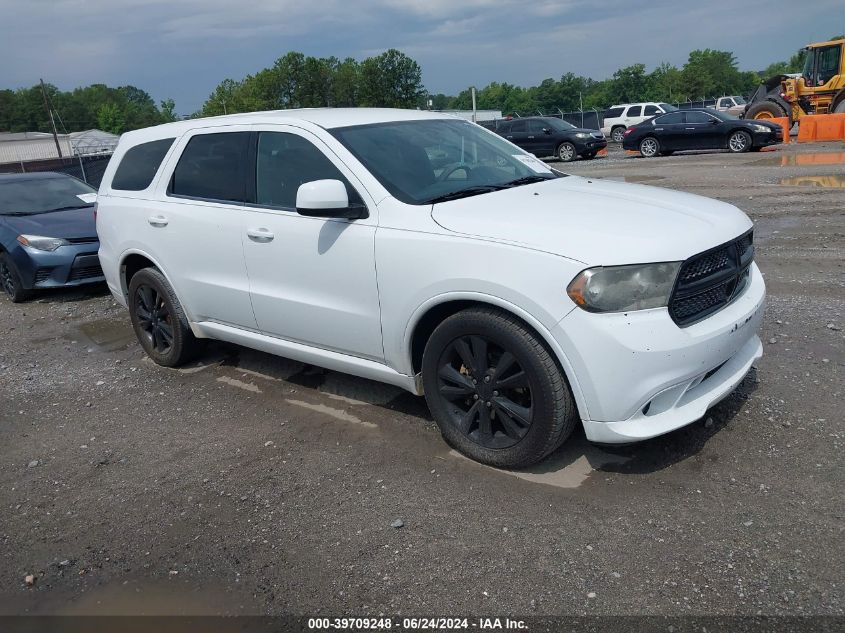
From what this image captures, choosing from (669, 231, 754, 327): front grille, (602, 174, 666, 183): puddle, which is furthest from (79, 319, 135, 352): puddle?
(602, 174, 666, 183): puddle

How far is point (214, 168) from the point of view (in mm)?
4895

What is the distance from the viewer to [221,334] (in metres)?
5.07

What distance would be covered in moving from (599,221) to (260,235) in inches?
83.5

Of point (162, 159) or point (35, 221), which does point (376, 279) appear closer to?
point (162, 159)

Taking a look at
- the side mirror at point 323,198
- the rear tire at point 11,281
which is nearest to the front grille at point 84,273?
the rear tire at point 11,281

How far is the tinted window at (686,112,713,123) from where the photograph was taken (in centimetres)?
2183

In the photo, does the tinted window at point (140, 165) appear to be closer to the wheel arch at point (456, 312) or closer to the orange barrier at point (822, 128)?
the wheel arch at point (456, 312)

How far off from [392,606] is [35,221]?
8.14 metres

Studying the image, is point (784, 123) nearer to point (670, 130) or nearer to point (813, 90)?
point (813, 90)

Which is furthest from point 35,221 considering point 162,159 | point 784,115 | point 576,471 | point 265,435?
point 784,115

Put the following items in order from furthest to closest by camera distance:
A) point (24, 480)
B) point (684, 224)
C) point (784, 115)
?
1. point (784, 115)
2. point (24, 480)
3. point (684, 224)

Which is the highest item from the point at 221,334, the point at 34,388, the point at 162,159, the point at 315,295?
the point at 162,159

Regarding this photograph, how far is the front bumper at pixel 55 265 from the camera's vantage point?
27.7 feet

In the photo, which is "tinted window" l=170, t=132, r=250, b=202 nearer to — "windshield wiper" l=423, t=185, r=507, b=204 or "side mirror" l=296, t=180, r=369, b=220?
"side mirror" l=296, t=180, r=369, b=220
